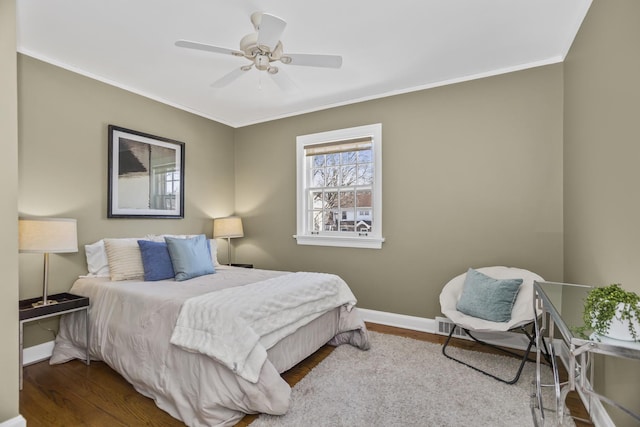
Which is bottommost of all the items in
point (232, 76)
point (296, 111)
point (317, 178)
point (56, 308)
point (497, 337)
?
point (497, 337)

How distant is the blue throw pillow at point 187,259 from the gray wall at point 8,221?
4.07ft

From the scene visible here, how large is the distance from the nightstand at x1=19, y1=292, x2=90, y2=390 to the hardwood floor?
0.23 meters

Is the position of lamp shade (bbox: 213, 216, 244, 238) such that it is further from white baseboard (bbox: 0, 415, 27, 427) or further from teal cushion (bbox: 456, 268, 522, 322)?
teal cushion (bbox: 456, 268, 522, 322)

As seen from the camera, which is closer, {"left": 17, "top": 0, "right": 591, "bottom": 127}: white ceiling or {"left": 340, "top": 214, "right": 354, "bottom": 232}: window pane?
{"left": 17, "top": 0, "right": 591, "bottom": 127}: white ceiling

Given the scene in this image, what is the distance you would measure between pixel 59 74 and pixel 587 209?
4443 millimetres

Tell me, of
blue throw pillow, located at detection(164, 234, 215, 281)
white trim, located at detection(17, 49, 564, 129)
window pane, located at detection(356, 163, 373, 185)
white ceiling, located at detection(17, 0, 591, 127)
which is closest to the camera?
white ceiling, located at detection(17, 0, 591, 127)

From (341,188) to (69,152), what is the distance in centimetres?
281

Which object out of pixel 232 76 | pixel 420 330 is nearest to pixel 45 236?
pixel 232 76

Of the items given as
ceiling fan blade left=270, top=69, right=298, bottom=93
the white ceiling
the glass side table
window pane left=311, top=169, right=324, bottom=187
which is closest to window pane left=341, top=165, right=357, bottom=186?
window pane left=311, top=169, right=324, bottom=187

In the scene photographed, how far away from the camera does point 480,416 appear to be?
6.40ft

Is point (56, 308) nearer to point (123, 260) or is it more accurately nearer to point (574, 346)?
point (123, 260)

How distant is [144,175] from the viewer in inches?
141

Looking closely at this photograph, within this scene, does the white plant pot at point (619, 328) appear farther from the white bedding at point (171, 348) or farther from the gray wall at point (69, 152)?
the gray wall at point (69, 152)

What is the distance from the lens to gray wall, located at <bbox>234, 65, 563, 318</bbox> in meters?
2.90
